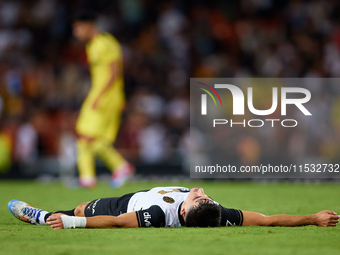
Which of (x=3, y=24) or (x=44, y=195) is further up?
(x=3, y=24)

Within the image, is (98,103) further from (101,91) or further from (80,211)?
(80,211)

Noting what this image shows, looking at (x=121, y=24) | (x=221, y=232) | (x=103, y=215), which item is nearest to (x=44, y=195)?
(x=103, y=215)

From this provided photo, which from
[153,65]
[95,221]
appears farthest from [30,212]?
[153,65]

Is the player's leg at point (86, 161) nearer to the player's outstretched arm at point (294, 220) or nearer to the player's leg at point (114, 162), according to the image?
the player's leg at point (114, 162)

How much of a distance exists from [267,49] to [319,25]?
1.84 metres

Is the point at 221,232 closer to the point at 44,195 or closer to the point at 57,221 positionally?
the point at 57,221

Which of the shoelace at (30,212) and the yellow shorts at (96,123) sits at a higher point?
the yellow shorts at (96,123)

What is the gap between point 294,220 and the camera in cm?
545

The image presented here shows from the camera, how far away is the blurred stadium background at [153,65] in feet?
44.6

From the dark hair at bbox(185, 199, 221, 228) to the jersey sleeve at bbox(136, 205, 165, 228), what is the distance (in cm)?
25

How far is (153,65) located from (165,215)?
37.7 ft

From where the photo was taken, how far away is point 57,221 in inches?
201

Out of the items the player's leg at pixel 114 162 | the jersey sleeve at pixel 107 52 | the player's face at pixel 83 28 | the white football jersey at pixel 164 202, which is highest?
the player's face at pixel 83 28

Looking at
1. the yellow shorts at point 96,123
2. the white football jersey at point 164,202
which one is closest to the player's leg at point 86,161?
the yellow shorts at point 96,123
